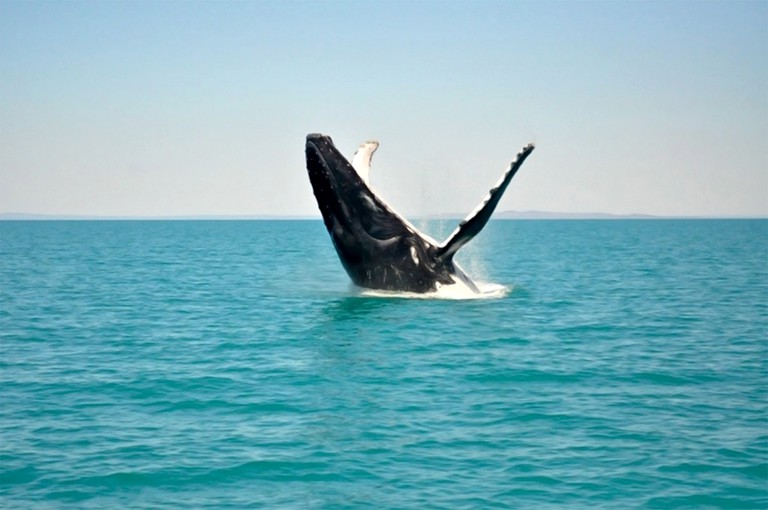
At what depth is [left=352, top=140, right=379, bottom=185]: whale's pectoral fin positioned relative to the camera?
21.0m

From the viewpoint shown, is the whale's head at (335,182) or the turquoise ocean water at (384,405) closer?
the turquoise ocean water at (384,405)

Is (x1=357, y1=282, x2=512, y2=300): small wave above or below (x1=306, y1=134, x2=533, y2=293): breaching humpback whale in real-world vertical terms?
below

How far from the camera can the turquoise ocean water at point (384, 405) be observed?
32.2 ft

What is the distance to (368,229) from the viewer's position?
20594 millimetres

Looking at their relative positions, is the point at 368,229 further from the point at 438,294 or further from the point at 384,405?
the point at 384,405

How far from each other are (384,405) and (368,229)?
8049mm

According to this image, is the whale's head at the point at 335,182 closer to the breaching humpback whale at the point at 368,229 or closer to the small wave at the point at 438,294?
the breaching humpback whale at the point at 368,229

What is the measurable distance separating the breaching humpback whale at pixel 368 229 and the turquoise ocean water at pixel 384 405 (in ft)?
2.84

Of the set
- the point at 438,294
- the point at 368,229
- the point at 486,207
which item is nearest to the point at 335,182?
the point at 368,229

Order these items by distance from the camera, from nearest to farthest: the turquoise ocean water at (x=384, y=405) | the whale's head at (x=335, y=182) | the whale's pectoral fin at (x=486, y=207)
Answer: the turquoise ocean water at (x=384, y=405), the whale's pectoral fin at (x=486, y=207), the whale's head at (x=335, y=182)

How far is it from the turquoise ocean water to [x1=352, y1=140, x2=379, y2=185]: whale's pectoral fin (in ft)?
10.2

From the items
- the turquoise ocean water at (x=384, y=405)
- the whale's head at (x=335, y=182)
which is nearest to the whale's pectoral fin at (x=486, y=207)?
the turquoise ocean water at (x=384, y=405)

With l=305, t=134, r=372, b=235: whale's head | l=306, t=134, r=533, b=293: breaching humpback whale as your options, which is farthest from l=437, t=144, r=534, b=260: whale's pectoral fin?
l=305, t=134, r=372, b=235: whale's head

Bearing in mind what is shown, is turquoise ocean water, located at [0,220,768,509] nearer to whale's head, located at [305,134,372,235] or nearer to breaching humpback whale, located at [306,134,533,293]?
breaching humpback whale, located at [306,134,533,293]
